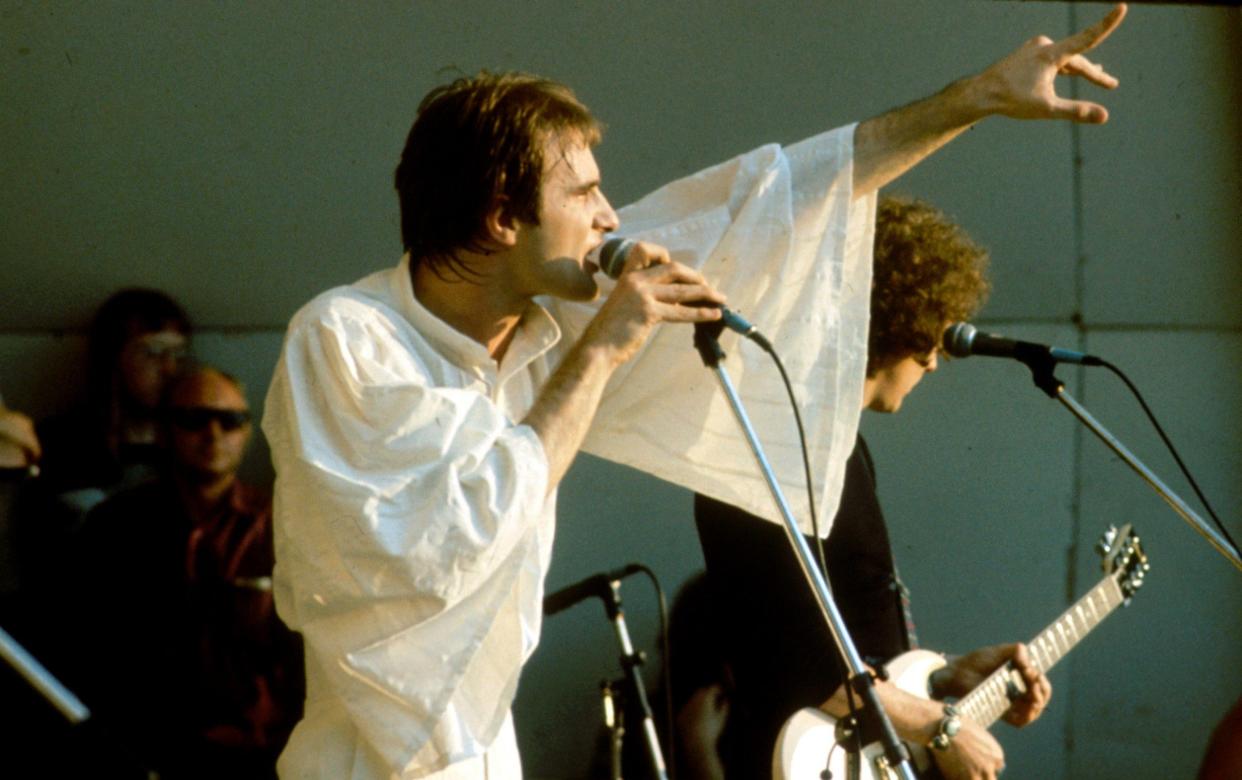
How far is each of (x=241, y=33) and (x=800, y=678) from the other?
6.03ft

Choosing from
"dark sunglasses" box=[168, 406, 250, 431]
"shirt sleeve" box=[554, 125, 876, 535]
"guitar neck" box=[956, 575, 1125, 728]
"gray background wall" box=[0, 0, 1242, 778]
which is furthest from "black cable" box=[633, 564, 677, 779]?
"shirt sleeve" box=[554, 125, 876, 535]

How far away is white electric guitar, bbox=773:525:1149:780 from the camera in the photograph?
9.08 feet

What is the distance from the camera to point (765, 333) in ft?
7.55

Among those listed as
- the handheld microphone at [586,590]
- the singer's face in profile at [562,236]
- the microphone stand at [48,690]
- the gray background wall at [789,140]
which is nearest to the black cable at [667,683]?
the handheld microphone at [586,590]

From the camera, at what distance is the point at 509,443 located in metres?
1.85

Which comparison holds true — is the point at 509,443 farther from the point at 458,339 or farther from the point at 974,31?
the point at 974,31

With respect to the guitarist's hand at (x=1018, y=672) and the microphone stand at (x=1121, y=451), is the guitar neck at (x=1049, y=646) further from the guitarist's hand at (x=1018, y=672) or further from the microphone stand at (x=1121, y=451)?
the microphone stand at (x=1121, y=451)

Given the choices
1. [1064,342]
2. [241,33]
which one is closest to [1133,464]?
[1064,342]

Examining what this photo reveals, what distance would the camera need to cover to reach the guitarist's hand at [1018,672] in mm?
3090

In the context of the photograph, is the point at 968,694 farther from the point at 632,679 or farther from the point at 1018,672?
the point at 632,679

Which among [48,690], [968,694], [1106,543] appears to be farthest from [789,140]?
[48,690]

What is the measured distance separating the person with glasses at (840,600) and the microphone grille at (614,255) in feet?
2.71

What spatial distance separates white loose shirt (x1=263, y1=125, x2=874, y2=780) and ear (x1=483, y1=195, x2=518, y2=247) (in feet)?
0.40

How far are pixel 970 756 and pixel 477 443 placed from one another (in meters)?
1.41
